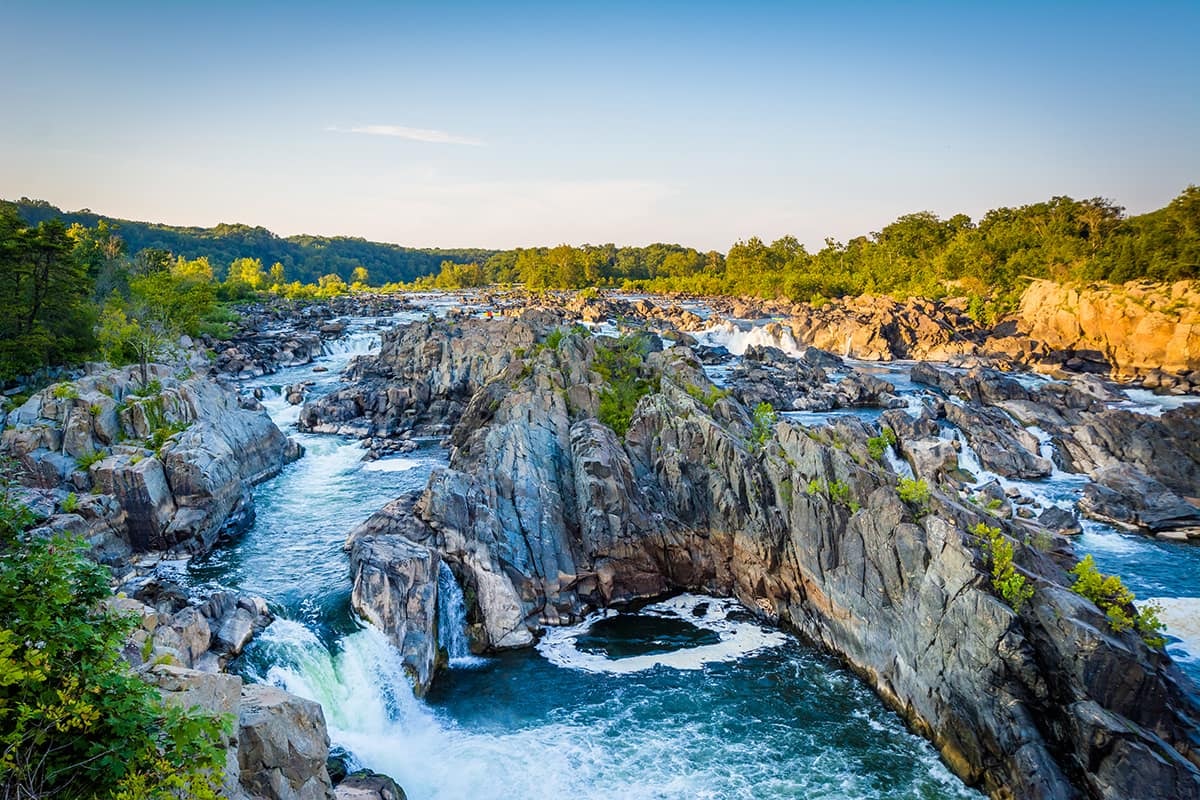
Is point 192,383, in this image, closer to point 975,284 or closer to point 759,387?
point 759,387

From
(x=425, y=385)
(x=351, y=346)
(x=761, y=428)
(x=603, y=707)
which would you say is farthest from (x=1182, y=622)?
(x=351, y=346)

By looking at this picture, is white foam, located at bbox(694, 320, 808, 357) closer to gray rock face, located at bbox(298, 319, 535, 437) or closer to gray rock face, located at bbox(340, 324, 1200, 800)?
gray rock face, located at bbox(298, 319, 535, 437)

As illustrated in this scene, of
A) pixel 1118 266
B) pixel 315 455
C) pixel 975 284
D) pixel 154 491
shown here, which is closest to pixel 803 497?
pixel 154 491

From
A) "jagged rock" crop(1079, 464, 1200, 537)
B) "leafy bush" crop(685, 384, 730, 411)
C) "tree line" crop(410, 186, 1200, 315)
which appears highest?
"tree line" crop(410, 186, 1200, 315)

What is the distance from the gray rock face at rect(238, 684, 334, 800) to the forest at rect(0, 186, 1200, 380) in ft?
111

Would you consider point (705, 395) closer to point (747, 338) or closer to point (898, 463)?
point (898, 463)

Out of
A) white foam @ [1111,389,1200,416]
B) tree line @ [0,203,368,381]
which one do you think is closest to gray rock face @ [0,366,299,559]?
tree line @ [0,203,368,381]

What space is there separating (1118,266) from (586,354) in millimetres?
70973

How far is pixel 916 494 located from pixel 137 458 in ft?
108

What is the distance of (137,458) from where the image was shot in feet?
98.0

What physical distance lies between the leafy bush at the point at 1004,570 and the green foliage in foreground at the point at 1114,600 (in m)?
2.06

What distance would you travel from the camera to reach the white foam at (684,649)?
24.0 metres

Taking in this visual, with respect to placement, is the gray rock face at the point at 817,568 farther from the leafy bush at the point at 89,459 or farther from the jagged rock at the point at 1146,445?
the jagged rock at the point at 1146,445

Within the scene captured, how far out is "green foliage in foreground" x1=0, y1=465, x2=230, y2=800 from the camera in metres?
7.34
